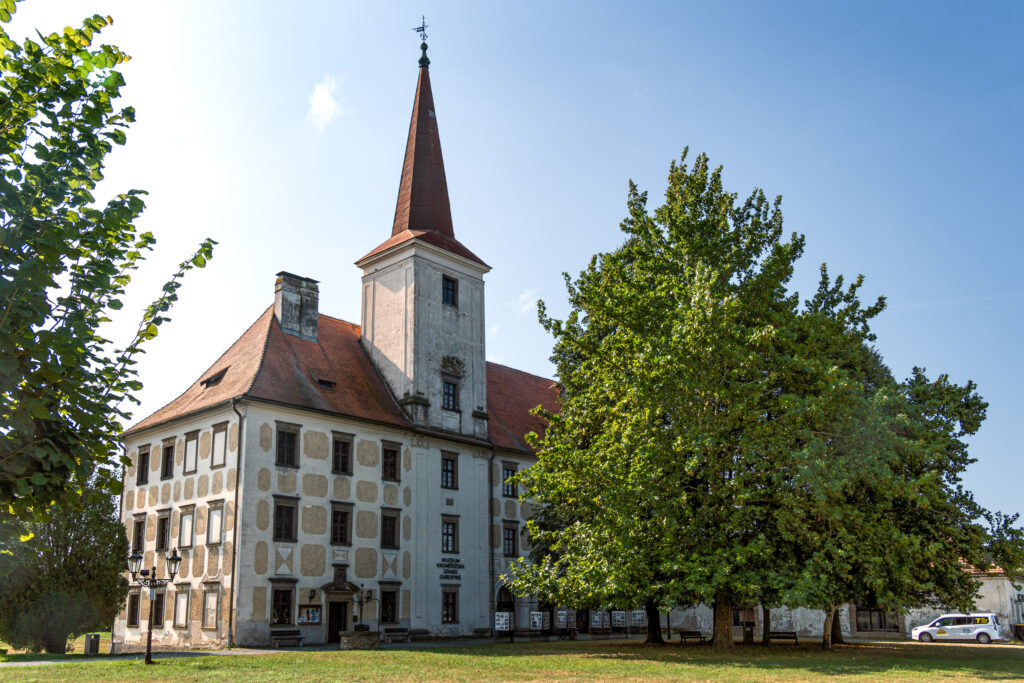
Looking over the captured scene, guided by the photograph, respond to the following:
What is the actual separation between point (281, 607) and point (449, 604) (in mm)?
8295

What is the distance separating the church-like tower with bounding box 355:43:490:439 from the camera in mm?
37500

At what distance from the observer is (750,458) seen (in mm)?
21047

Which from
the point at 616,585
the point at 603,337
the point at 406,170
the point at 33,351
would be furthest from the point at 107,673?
the point at 406,170

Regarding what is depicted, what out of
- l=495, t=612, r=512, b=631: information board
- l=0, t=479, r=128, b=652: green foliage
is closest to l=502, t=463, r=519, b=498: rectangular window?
l=495, t=612, r=512, b=631: information board

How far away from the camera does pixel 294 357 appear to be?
34.4 meters

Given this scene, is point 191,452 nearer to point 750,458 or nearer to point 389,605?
point 389,605

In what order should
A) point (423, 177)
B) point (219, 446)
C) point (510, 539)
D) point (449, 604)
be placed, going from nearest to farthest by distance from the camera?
point (219, 446) → point (449, 604) → point (510, 539) → point (423, 177)

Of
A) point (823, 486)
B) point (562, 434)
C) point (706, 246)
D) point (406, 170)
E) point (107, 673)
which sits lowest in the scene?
point (107, 673)

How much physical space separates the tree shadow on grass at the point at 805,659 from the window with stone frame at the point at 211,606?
27.2 ft

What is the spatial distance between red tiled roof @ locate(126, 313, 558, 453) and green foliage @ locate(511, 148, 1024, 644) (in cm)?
1066

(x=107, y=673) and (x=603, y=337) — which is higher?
(x=603, y=337)

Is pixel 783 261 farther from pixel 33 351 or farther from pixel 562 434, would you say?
pixel 33 351

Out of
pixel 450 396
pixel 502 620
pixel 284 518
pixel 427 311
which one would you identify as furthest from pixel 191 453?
pixel 502 620

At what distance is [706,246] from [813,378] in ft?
16.4
